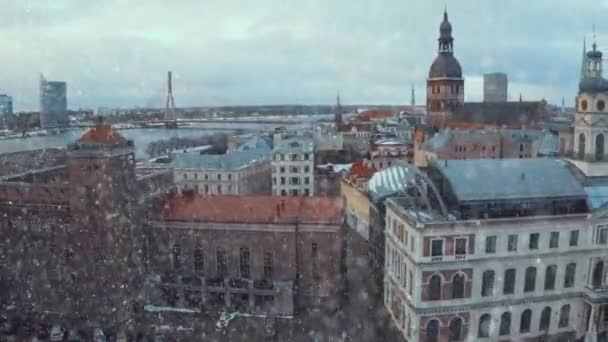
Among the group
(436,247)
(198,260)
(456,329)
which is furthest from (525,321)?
(198,260)

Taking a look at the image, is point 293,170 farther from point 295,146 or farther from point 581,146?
point 581,146

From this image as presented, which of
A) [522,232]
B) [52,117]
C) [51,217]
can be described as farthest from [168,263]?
[52,117]

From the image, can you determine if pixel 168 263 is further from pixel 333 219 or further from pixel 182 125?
pixel 182 125

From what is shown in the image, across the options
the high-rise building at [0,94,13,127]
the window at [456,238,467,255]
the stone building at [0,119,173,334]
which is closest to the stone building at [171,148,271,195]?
the high-rise building at [0,94,13,127]

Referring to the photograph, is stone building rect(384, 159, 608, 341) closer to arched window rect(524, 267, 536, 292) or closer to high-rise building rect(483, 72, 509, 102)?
Answer: arched window rect(524, 267, 536, 292)

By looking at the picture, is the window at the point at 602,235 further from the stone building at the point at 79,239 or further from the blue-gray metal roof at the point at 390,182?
the stone building at the point at 79,239

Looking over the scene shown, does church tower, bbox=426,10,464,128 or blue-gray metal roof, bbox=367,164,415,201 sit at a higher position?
church tower, bbox=426,10,464,128
